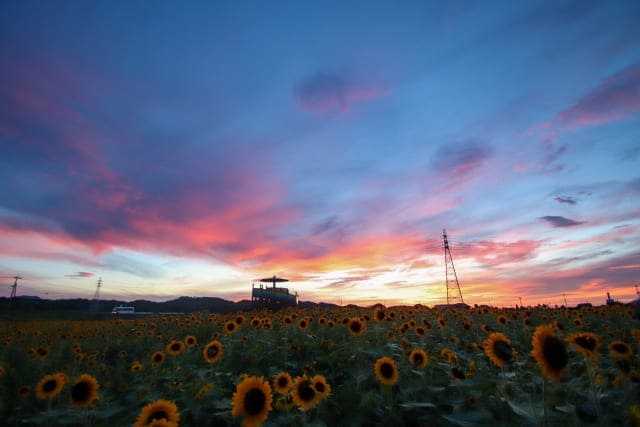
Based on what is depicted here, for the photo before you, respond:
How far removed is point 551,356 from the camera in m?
2.74

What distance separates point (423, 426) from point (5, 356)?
1105 centimetres

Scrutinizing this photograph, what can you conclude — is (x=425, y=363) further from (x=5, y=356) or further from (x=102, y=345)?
(x=102, y=345)

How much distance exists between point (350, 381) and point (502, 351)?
2911 millimetres

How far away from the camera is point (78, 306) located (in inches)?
2247

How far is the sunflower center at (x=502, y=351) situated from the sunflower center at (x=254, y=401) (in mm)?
2510

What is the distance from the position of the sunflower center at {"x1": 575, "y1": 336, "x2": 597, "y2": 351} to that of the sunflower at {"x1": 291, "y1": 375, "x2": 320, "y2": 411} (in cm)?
282

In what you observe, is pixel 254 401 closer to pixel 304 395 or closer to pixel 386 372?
pixel 304 395

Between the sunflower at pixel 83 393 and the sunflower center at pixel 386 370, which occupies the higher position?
the sunflower center at pixel 386 370

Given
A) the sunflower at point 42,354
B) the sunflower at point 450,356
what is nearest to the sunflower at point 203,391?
the sunflower at point 450,356

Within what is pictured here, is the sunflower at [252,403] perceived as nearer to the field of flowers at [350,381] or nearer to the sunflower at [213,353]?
the field of flowers at [350,381]

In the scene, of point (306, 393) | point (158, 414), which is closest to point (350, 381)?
point (306, 393)

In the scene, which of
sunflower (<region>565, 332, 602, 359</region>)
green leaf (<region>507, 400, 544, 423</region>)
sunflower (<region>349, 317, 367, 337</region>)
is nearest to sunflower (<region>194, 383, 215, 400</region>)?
green leaf (<region>507, 400, 544, 423</region>)

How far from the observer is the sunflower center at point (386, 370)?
475cm

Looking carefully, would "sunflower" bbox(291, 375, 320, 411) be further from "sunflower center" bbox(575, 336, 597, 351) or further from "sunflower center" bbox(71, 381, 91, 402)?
"sunflower center" bbox(575, 336, 597, 351)
